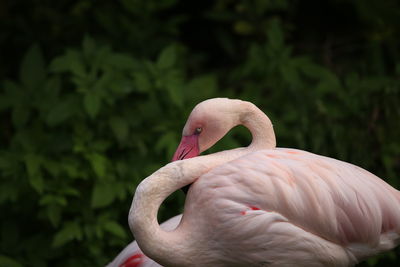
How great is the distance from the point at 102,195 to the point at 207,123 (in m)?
1.42

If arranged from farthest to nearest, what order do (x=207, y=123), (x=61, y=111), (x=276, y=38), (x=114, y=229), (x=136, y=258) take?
(x=276, y=38), (x=61, y=111), (x=114, y=229), (x=136, y=258), (x=207, y=123)

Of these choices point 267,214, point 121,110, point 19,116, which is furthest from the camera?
point 121,110

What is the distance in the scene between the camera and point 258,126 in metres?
2.91

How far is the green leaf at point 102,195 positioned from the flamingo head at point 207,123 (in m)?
1.22

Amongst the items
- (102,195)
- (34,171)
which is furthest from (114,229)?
(34,171)

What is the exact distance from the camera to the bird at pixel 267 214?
8.58ft

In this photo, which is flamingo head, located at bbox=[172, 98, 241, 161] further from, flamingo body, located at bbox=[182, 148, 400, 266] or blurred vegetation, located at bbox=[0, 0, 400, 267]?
blurred vegetation, located at bbox=[0, 0, 400, 267]

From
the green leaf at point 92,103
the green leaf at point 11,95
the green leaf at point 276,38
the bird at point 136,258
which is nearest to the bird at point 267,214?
the bird at point 136,258

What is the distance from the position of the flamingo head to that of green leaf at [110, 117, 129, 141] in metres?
1.38

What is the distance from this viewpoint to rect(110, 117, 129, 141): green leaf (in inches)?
167

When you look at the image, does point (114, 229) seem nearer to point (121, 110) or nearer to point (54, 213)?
point (54, 213)

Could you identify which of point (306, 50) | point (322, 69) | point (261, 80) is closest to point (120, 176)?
point (261, 80)

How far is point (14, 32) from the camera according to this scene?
18.2 ft

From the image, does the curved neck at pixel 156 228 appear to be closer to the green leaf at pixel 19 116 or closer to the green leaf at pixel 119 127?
the green leaf at pixel 119 127
